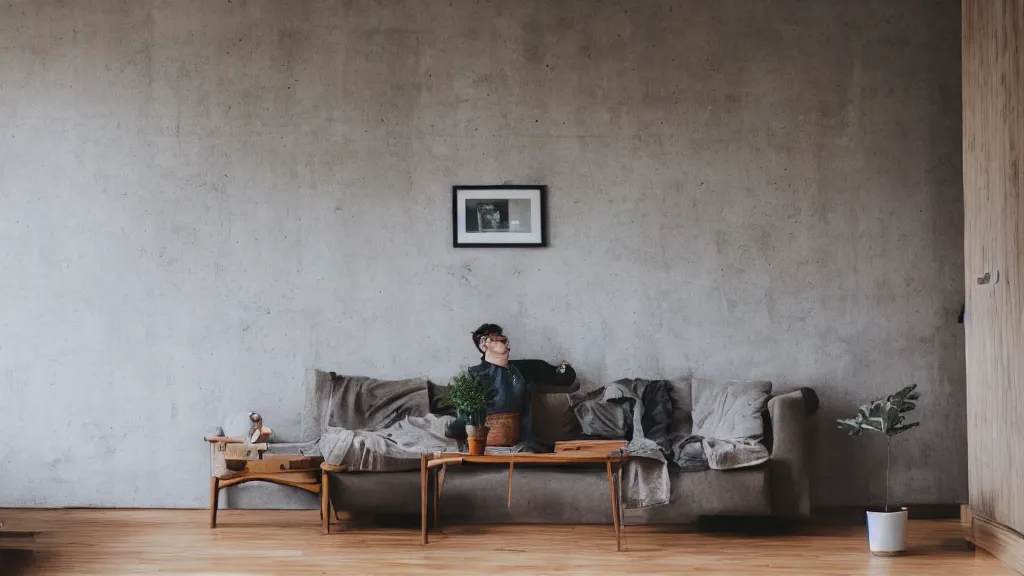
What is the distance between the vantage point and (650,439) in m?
5.36

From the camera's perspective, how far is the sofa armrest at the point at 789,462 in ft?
16.6

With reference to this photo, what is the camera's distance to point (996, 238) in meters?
4.47

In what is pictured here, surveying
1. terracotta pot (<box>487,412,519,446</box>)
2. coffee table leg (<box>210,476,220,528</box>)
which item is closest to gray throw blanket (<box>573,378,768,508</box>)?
terracotta pot (<box>487,412,519,446</box>)

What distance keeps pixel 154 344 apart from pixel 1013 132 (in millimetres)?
4680

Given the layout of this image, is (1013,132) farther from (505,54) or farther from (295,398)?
(295,398)

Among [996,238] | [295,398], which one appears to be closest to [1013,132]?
[996,238]

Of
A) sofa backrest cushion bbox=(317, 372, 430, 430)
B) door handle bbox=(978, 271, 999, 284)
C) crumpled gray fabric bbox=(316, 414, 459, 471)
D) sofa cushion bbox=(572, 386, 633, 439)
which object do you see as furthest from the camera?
sofa backrest cushion bbox=(317, 372, 430, 430)

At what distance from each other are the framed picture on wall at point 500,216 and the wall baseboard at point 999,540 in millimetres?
2714

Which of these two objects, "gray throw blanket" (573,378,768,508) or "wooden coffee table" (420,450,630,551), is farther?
"gray throw blanket" (573,378,768,508)

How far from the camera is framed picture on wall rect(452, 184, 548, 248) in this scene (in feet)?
19.6

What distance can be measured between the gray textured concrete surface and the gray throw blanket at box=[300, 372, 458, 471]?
0.28 meters

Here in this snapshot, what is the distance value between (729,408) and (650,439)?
0.45m

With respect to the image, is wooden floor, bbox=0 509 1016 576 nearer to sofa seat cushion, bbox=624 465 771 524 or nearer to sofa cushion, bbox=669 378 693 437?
sofa seat cushion, bbox=624 465 771 524

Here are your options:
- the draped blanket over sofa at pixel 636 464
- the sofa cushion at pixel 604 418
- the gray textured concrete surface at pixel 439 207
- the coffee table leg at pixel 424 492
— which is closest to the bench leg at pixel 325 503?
the draped blanket over sofa at pixel 636 464
